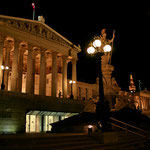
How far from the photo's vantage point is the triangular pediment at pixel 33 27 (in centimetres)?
3061

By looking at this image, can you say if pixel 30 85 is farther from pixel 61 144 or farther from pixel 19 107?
pixel 61 144

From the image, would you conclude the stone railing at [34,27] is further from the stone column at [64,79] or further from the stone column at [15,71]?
the stone column at [64,79]

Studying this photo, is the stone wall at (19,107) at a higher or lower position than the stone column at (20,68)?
lower

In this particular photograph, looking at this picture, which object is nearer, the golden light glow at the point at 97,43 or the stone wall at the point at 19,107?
the golden light glow at the point at 97,43

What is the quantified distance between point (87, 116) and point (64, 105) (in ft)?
44.2

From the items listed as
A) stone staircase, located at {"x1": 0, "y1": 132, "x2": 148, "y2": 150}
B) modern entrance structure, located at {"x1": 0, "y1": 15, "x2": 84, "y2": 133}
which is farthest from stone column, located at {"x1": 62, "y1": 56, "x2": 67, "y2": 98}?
stone staircase, located at {"x1": 0, "y1": 132, "x2": 148, "y2": 150}

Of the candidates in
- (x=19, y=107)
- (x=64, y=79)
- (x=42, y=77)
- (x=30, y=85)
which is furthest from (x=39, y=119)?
(x=64, y=79)

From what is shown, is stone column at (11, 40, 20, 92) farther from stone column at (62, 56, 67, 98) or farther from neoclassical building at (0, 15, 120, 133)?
stone column at (62, 56, 67, 98)

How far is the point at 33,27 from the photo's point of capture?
34.8 metres

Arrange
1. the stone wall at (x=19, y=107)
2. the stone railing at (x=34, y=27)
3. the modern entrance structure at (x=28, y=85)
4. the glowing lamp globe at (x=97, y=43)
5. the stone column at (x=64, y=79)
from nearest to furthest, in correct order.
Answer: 1. the glowing lamp globe at (x=97, y=43)
2. the stone wall at (x=19, y=107)
3. the modern entrance structure at (x=28, y=85)
4. the stone railing at (x=34, y=27)
5. the stone column at (x=64, y=79)

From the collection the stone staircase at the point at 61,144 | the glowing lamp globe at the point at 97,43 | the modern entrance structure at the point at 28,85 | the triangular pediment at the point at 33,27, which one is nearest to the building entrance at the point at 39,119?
the modern entrance structure at the point at 28,85

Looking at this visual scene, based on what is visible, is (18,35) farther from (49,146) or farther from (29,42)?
(49,146)

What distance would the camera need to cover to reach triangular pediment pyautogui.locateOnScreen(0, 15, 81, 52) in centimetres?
3061

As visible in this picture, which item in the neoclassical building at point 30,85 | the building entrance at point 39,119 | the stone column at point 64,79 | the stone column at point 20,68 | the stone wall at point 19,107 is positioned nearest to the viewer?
the stone wall at point 19,107
